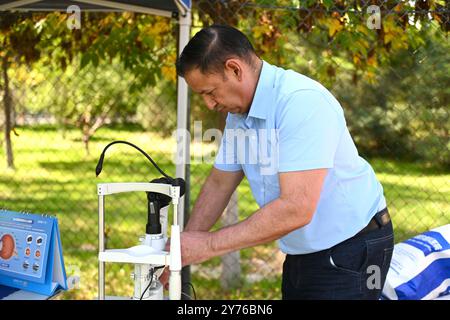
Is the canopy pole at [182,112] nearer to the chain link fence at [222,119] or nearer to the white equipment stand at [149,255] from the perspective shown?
the chain link fence at [222,119]

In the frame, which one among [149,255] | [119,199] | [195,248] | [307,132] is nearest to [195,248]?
[195,248]

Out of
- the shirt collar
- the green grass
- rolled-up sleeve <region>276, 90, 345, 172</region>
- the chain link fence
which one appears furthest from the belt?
the green grass

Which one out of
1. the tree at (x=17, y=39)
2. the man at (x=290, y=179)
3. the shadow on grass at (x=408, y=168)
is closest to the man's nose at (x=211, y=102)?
the man at (x=290, y=179)

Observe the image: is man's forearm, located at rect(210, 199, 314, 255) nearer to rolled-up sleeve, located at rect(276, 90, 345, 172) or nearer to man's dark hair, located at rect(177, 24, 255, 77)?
rolled-up sleeve, located at rect(276, 90, 345, 172)

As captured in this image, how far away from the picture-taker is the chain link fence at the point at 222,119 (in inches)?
135

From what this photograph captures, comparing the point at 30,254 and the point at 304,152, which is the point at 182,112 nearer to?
the point at 30,254

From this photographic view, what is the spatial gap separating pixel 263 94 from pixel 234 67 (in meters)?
0.13

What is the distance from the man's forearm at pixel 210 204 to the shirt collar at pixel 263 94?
38 cm

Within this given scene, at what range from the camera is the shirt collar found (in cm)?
189

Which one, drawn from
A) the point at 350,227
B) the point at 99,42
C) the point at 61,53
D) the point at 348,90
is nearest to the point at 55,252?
the point at 350,227

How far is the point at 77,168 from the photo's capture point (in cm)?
792

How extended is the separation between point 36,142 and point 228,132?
21.3 ft

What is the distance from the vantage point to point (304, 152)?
5.63 ft

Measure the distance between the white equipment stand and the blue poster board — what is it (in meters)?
0.42
